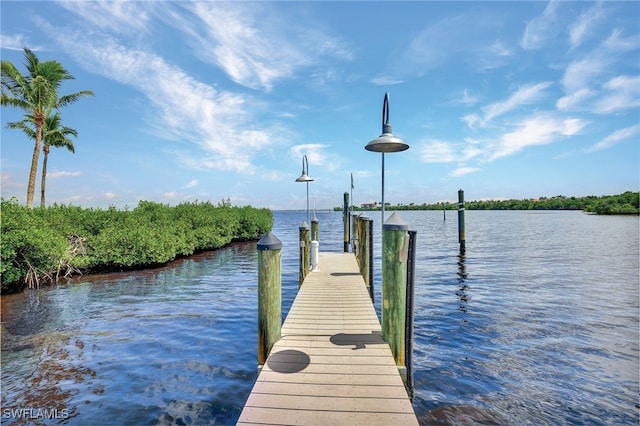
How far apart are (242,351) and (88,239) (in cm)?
1191

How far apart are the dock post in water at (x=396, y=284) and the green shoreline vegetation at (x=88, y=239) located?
1200cm

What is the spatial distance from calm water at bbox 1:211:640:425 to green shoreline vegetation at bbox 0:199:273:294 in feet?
3.18

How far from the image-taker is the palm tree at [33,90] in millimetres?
27609

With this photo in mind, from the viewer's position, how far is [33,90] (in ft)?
91.8

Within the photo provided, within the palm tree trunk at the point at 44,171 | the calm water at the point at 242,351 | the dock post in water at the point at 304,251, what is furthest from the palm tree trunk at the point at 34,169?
the dock post in water at the point at 304,251

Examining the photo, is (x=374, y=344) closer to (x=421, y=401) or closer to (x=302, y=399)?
(x=421, y=401)

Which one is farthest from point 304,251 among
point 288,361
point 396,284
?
point 288,361

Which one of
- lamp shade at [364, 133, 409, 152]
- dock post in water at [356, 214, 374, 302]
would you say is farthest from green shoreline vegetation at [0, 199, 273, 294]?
lamp shade at [364, 133, 409, 152]

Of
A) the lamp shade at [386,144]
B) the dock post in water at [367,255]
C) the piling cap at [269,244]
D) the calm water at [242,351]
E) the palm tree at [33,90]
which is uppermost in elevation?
the palm tree at [33,90]

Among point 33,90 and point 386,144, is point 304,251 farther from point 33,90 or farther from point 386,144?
point 33,90

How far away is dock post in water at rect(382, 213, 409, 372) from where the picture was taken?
4922 mm

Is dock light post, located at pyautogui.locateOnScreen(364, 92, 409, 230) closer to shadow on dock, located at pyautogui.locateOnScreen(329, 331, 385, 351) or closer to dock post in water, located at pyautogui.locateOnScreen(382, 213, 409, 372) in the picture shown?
dock post in water, located at pyautogui.locateOnScreen(382, 213, 409, 372)

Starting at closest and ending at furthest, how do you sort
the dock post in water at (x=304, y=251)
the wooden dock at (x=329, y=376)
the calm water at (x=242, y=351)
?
1. the wooden dock at (x=329, y=376)
2. the calm water at (x=242, y=351)
3. the dock post in water at (x=304, y=251)

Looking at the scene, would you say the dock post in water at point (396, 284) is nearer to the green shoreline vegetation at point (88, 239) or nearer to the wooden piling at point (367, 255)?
the wooden piling at point (367, 255)
